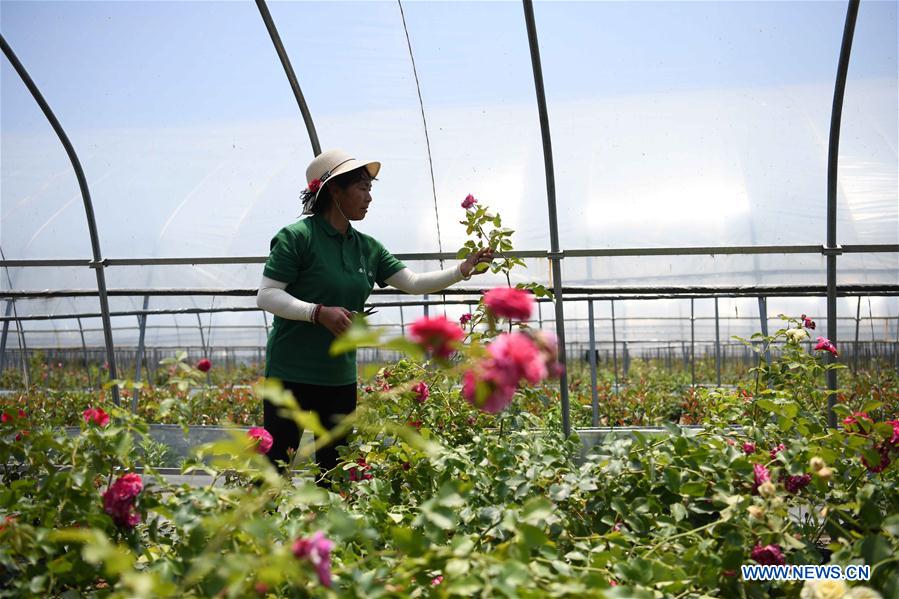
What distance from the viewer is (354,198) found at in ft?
8.96

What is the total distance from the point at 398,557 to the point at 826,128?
12.5ft

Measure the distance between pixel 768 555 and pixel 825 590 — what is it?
194mm

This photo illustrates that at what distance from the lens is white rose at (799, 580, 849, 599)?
1.17 m

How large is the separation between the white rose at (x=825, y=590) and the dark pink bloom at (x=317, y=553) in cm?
80

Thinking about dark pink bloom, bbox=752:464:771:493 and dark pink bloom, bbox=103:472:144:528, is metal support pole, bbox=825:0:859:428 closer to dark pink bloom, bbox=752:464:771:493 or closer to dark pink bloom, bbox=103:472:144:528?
dark pink bloom, bbox=752:464:771:493

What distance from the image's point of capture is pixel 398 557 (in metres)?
1.23

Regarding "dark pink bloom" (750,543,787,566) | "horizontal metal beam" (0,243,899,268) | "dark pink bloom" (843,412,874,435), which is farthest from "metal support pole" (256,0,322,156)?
"dark pink bloom" (750,543,787,566)

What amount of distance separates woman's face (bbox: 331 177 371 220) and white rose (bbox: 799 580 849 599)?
1938 mm

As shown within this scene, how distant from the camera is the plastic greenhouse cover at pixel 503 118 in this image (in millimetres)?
3895

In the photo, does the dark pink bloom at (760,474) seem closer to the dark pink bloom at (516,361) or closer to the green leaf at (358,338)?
the dark pink bloom at (516,361)

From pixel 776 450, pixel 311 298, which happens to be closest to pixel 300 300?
pixel 311 298

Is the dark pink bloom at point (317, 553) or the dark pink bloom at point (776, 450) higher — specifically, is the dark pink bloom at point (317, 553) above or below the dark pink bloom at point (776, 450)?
above

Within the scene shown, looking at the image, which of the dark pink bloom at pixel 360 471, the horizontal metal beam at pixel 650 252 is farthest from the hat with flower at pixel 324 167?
the dark pink bloom at pixel 360 471

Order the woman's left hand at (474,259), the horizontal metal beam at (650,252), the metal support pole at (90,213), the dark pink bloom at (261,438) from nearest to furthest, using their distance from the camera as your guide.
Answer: the dark pink bloom at (261,438), the woman's left hand at (474,259), the horizontal metal beam at (650,252), the metal support pole at (90,213)
